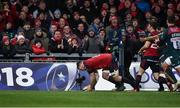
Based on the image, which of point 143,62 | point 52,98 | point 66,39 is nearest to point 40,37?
point 66,39

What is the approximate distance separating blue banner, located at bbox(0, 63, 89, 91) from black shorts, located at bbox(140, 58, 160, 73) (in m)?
1.62

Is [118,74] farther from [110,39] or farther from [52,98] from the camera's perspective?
[52,98]

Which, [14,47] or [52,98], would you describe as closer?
[52,98]

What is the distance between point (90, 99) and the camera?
13.2m

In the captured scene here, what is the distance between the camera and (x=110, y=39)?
1747 centimetres

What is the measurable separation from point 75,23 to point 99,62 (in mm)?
3872

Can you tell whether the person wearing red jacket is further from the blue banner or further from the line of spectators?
the blue banner

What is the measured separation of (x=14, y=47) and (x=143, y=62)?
3.98 meters

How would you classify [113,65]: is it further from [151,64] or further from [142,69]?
[151,64]

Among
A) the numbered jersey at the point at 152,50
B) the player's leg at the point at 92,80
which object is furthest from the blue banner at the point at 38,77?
the numbered jersey at the point at 152,50

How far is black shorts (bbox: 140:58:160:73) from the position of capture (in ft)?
51.9

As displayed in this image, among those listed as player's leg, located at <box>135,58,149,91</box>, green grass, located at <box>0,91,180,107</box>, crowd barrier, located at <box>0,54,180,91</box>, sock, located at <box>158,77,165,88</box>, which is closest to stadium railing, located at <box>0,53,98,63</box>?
crowd barrier, located at <box>0,54,180,91</box>

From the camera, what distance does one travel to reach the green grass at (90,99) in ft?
39.8

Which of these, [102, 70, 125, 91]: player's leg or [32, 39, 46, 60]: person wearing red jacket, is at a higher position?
[32, 39, 46, 60]: person wearing red jacket
